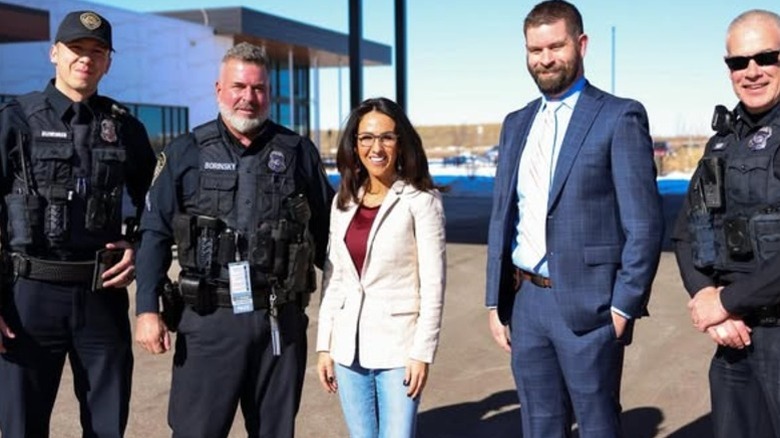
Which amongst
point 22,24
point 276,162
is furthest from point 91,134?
point 22,24

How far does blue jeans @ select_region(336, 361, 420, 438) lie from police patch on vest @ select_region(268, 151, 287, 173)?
825mm

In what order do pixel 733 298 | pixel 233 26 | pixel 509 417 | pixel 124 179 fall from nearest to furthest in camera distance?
pixel 733 298
pixel 124 179
pixel 509 417
pixel 233 26

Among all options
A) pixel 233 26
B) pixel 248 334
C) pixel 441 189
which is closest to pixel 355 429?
pixel 248 334

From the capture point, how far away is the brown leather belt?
321cm

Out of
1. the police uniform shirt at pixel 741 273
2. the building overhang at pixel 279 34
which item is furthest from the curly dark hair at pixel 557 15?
the building overhang at pixel 279 34

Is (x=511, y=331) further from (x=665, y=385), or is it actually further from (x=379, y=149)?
(x=665, y=385)

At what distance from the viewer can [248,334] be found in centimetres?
333

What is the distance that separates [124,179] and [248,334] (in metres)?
1.02

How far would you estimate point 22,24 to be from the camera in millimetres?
18766

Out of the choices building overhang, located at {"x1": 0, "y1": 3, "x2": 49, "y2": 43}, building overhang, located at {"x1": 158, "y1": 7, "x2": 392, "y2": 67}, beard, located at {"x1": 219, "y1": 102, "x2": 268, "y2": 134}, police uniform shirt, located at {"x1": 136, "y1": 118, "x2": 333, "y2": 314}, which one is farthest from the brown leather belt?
building overhang, located at {"x1": 158, "y1": 7, "x2": 392, "y2": 67}

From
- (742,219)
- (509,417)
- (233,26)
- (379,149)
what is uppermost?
(233,26)

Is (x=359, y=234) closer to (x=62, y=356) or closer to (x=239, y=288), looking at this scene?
(x=239, y=288)

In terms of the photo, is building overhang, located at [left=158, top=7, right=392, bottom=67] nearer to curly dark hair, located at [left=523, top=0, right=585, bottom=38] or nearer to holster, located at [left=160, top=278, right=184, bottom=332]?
holster, located at [left=160, top=278, right=184, bottom=332]

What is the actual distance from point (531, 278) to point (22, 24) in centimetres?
1840
